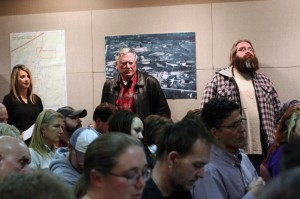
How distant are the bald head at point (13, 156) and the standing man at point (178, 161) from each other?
0.73 meters

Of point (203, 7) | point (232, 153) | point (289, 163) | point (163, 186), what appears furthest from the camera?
point (203, 7)

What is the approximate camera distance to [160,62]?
6105 mm

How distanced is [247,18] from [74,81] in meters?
2.22

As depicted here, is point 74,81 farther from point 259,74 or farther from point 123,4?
point 259,74

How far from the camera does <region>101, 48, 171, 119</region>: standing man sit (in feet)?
18.7

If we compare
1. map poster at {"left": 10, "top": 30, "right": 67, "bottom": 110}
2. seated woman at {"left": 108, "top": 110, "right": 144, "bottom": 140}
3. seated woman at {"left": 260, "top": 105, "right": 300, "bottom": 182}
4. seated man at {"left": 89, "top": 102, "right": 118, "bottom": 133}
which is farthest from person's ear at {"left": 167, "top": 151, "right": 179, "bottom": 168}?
map poster at {"left": 10, "top": 30, "right": 67, "bottom": 110}

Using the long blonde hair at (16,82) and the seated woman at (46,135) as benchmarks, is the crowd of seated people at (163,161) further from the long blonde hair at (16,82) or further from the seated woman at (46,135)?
the long blonde hair at (16,82)

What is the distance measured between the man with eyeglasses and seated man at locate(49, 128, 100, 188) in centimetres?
75

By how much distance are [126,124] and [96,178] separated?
223 centimetres

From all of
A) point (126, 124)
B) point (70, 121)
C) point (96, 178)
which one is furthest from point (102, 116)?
point (96, 178)

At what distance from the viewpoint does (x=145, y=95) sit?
18.8ft

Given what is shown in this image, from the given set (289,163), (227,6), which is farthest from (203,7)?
(289,163)

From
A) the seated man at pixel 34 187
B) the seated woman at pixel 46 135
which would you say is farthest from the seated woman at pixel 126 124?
the seated man at pixel 34 187

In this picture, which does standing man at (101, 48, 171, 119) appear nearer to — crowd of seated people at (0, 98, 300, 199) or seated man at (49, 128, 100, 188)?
crowd of seated people at (0, 98, 300, 199)
